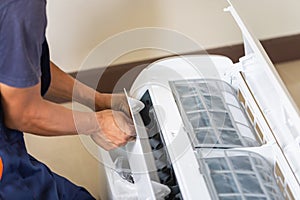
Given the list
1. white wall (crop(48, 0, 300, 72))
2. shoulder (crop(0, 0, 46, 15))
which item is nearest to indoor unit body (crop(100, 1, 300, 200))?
shoulder (crop(0, 0, 46, 15))

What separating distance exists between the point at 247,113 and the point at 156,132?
20 centimetres

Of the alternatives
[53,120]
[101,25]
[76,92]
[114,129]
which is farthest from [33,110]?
[101,25]

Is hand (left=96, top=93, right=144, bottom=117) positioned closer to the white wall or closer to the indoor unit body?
the indoor unit body

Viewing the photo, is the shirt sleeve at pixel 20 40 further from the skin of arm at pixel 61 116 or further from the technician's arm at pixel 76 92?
the technician's arm at pixel 76 92

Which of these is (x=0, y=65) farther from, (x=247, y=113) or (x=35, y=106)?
(x=247, y=113)

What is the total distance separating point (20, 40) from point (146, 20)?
808 millimetres

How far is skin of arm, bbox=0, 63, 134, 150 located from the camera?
37.0 inches

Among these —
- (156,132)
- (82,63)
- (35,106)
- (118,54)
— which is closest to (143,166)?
(156,132)

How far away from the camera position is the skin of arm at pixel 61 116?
0.94m

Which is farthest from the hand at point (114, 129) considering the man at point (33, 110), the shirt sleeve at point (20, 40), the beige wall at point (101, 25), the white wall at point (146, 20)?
the white wall at point (146, 20)

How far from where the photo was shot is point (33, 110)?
98 centimetres

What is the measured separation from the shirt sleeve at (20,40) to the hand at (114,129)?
0.24m

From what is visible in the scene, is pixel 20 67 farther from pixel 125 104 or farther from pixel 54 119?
pixel 125 104

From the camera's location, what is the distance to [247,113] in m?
1.15
